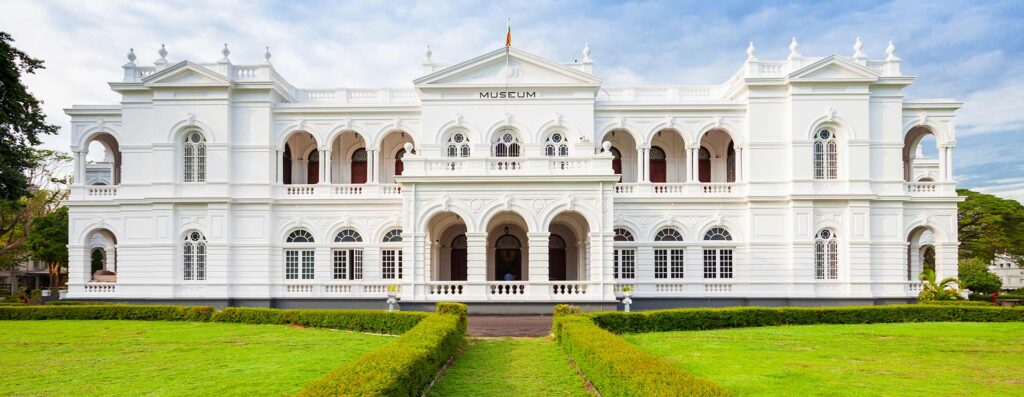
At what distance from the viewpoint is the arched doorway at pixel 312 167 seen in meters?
35.0

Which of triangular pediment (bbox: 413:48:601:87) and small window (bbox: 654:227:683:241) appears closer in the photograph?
triangular pediment (bbox: 413:48:601:87)

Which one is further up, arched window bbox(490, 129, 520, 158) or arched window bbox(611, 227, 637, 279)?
arched window bbox(490, 129, 520, 158)

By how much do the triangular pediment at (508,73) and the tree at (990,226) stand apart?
3043cm

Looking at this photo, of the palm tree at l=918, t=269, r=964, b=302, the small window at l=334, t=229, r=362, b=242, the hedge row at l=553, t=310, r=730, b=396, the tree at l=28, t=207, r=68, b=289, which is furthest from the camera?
the tree at l=28, t=207, r=68, b=289

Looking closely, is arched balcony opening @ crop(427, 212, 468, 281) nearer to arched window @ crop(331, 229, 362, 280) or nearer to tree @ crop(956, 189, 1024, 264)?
arched window @ crop(331, 229, 362, 280)

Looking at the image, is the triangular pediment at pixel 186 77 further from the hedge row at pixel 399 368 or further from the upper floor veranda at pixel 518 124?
the hedge row at pixel 399 368

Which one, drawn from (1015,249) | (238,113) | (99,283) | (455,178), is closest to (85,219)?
(99,283)

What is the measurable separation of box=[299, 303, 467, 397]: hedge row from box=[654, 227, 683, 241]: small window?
16.0m

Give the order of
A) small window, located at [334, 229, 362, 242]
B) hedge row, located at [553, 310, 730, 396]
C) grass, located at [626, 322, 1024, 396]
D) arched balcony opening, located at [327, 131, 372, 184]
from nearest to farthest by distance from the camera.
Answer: hedge row, located at [553, 310, 730, 396] → grass, located at [626, 322, 1024, 396] → small window, located at [334, 229, 362, 242] → arched balcony opening, located at [327, 131, 372, 184]

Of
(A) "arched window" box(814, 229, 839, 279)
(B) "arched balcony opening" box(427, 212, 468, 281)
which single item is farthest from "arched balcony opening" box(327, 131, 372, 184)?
(A) "arched window" box(814, 229, 839, 279)

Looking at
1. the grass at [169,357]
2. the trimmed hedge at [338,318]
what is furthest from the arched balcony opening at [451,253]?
the grass at [169,357]

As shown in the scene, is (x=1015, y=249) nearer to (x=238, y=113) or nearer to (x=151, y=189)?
(x=238, y=113)

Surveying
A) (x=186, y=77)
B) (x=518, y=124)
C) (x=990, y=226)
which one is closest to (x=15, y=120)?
(x=186, y=77)

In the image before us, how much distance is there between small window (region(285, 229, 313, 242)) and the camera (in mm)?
32500
